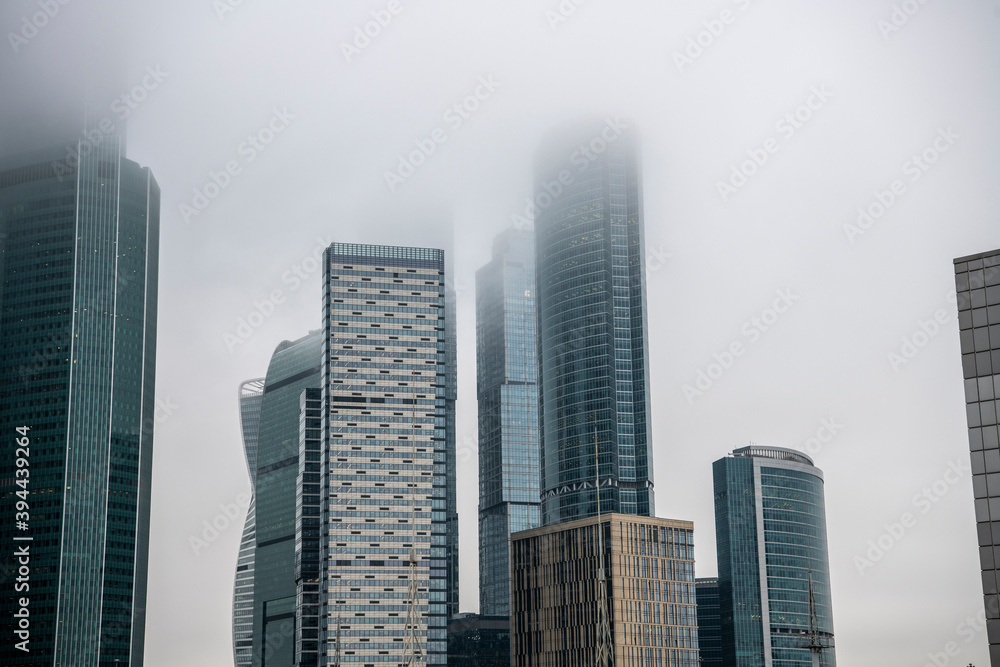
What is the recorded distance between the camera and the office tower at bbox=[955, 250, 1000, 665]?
6203 cm

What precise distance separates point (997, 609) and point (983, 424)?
9.69m

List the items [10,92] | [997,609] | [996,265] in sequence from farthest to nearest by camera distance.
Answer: [10,92], [996,265], [997,609]

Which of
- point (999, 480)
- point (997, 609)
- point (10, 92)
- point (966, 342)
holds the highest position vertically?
point (10, 92)

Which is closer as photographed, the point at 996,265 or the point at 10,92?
the point at 996,265

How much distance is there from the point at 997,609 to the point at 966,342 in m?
14.4

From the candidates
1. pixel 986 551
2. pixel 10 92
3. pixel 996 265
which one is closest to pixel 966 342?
pixel 996 265

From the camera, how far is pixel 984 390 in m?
64.6

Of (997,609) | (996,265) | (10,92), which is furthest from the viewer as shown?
(10,92)

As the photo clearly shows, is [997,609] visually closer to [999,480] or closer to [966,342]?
[999,480]

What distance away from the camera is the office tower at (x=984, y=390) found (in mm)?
62031

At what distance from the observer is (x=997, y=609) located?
6097 centimetres

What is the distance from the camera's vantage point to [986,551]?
6228 centimetres

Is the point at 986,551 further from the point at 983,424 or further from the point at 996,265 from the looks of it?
the point at 996,265

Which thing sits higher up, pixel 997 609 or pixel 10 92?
pixel 10 92
